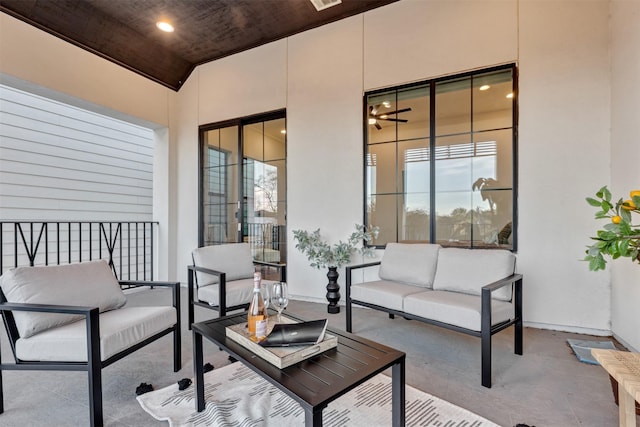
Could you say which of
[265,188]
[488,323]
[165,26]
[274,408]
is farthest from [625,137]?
[165,26]

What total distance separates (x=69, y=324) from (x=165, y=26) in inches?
152

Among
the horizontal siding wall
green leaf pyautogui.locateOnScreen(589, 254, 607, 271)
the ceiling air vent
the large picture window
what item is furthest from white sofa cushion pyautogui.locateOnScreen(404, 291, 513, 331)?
the horizontal siding wall

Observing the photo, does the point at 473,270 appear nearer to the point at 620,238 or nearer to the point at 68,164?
the point at 620,238

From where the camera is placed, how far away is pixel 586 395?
1905 mm

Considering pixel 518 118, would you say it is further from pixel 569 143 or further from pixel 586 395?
pixel 586 395

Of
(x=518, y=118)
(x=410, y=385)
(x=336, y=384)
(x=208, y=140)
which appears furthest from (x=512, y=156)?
(x=208, y=140)

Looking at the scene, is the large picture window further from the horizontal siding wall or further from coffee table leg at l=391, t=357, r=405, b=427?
the horizontal siding wall

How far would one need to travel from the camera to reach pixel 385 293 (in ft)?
9.05

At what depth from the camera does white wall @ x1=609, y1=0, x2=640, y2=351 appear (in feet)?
7.98

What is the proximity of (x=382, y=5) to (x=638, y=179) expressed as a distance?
3.11m

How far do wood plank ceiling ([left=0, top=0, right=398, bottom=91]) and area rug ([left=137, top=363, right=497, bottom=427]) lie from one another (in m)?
4.04

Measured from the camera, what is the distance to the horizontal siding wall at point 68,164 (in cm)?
412

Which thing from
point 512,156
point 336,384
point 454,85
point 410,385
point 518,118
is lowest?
point 410,385

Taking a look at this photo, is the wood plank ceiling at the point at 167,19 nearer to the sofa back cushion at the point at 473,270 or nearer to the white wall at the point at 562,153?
the white wall at the point at 562,153
